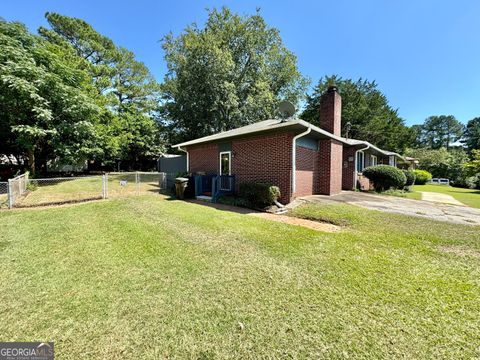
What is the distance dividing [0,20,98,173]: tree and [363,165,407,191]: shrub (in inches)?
736

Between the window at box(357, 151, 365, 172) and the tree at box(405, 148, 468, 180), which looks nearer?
the window at box(357, 151, 365, 172)

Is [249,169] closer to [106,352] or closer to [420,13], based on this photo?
[106,352]

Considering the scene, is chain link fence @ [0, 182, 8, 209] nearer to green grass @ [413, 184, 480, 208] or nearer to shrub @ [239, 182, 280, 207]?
shrub @ [239, 182, 280, 207]

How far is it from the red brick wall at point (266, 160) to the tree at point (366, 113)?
72.8ft

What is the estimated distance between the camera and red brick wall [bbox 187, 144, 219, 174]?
1182 centimetres

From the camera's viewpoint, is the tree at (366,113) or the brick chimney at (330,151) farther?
the tree at (366,113)

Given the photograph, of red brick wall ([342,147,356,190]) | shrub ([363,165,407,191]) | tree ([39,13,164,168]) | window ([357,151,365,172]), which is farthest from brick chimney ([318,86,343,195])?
tree ([39,13,164,168])

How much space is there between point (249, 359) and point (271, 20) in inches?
1068

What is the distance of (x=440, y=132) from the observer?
66625 mm

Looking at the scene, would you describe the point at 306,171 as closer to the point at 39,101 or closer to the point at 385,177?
the point at 385,177

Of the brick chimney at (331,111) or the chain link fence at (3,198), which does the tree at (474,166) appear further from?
the chain link fence at (3,198)

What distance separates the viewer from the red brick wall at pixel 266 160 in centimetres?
822

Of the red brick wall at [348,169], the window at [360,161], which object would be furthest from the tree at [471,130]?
the red brick wall at [348,169]

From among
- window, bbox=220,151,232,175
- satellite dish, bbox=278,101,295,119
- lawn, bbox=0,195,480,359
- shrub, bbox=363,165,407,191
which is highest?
satellite dish, bbox=278,101,295,119
